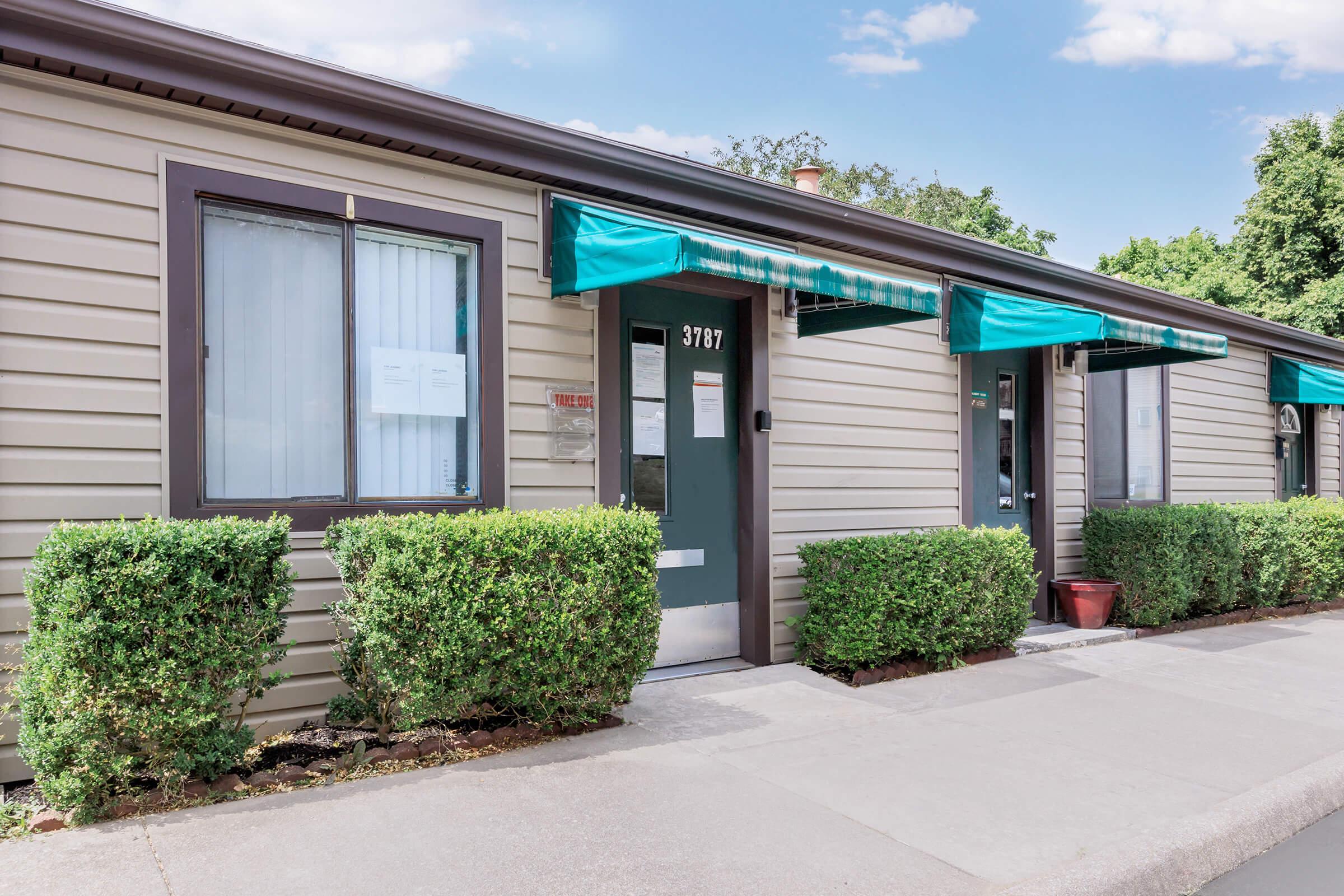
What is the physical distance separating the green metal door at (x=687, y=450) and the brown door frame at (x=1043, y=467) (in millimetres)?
3754

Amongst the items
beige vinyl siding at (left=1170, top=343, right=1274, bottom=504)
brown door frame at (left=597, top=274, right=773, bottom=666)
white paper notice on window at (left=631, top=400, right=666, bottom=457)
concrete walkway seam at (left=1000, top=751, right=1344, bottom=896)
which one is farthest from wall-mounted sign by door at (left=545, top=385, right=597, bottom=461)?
beige vinyl siding at (left=1170, top=343, right=1274, bottom=504)

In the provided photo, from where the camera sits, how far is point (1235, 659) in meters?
7.30

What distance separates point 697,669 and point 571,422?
197 cm

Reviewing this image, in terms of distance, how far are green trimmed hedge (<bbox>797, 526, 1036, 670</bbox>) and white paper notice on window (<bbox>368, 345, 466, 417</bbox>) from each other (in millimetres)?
2783

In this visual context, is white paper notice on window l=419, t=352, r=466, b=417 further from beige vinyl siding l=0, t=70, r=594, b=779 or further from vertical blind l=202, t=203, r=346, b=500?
beige vinyl siding l=0, t=70, r=594, b=779

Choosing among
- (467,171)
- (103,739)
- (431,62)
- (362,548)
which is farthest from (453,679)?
(431,62)

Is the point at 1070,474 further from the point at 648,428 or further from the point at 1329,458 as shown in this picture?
the point at 1329,458

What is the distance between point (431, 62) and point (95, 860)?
60.1 meters

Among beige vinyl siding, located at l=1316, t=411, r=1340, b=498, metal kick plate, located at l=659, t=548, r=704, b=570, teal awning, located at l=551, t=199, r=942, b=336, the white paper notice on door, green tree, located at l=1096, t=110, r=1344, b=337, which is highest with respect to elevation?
green tree, located at l=1096, t=110, r=1344, b=337

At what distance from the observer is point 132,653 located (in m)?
3.49

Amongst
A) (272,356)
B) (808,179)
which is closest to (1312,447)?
(808,179)

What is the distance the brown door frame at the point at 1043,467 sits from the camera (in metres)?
8.74

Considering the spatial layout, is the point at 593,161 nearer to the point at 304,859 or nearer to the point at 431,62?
the point at 304,859

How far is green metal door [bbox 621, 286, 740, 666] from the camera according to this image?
6.15 meters
